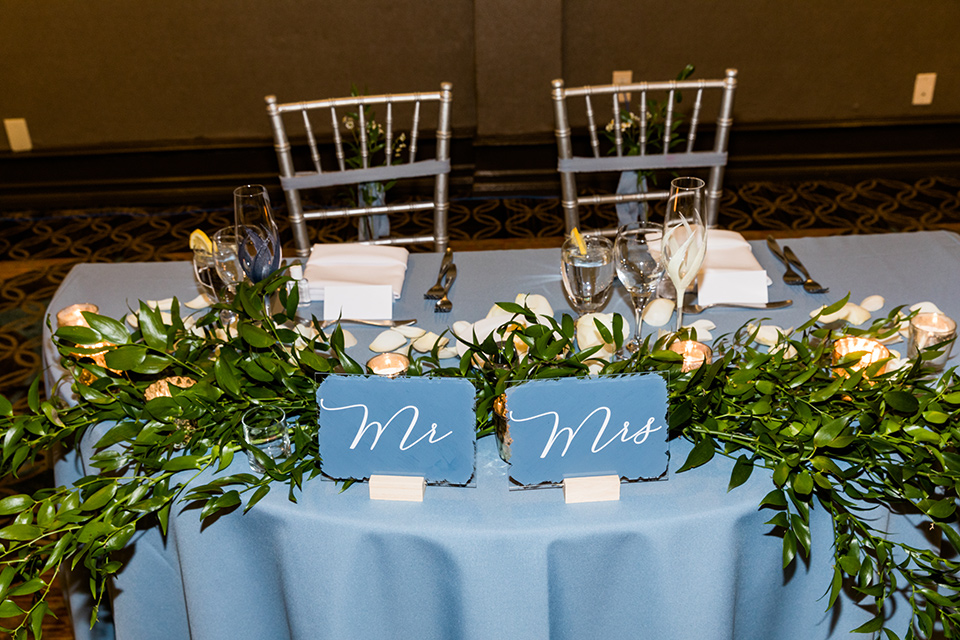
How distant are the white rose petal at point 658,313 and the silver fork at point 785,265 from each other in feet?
0.96

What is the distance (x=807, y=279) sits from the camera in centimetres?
152

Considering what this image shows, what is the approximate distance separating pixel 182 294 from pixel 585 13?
289cm

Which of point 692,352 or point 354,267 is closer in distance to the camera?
point 692,352

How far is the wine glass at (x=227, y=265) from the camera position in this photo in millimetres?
1379

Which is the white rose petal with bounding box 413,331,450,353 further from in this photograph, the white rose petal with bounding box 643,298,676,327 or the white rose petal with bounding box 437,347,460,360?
the white rose petal with bounding box 643,298,676,327

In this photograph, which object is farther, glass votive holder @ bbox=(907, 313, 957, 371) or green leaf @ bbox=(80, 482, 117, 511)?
glass votive holder @ bbox=(907, 313, 957, 371)

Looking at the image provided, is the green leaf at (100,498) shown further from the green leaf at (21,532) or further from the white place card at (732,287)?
the white place card at (732,287)

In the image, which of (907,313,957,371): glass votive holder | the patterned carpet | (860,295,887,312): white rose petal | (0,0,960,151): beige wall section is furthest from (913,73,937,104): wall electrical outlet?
(907,313,957,371): glass votive holder

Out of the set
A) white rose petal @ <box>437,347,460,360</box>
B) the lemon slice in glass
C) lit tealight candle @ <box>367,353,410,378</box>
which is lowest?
white rose petal @ <box>437,347,460,360</box>

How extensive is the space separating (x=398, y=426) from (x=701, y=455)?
0.38 metres

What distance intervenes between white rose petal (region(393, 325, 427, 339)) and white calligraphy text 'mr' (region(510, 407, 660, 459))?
44 centimetres

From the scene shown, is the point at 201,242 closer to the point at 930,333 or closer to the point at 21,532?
the point at 21,532

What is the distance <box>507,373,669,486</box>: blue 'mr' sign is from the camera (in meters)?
0.96

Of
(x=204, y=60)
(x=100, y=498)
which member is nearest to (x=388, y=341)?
(x=100, y=498)
